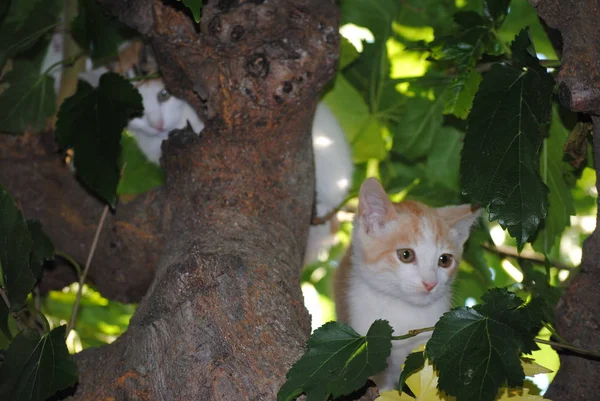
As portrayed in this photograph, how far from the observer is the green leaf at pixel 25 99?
198 centimetres

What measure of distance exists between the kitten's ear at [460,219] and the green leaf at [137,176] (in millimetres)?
882

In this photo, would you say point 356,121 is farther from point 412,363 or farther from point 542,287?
point 412,363

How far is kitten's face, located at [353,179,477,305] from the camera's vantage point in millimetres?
1855

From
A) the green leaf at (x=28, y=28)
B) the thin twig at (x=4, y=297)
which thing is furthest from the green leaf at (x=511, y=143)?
the green leaf at (x=28, y=28)

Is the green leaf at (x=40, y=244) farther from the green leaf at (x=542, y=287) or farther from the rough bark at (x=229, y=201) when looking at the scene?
the green leaf at (x=542, y=287)

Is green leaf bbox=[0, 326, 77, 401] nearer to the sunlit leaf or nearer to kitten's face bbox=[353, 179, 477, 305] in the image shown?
the sunlit leaf

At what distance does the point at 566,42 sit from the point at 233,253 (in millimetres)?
753

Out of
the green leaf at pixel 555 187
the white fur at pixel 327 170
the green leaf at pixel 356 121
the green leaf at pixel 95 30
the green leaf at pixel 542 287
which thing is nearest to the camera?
the green leaf at pixel 542 287

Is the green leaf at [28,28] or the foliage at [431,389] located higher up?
the green leaf at [28,28]

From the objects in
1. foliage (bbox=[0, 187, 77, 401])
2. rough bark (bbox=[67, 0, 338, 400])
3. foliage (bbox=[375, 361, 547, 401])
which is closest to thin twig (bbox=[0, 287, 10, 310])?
foliage (bbox=[0, 187, 77, 401])

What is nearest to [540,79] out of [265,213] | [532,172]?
[532,172]

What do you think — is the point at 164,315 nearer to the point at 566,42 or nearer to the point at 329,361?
the point at 329,361

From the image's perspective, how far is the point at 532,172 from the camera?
1208 millimetres

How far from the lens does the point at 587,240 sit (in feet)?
4.59
